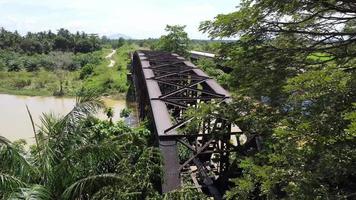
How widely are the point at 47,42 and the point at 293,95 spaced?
96.8m

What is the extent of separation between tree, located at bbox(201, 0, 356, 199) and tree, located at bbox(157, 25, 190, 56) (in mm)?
38868

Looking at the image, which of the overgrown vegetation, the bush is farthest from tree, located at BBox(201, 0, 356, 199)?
the bush

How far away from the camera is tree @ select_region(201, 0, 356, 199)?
461cm

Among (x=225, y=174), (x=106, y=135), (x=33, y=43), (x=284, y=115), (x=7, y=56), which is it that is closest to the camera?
(x=284, y=115)

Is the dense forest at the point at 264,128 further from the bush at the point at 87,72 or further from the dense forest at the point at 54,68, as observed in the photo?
the bush at the point at 87,72

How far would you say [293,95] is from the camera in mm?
5824

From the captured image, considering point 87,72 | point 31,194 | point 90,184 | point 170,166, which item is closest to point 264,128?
point 170,166

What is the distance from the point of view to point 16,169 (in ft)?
24.1

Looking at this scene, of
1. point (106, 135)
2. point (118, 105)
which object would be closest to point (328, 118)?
point (106, 135)

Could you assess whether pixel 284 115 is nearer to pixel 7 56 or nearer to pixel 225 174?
pixel 225 174

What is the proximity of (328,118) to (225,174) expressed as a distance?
3458 millimetres

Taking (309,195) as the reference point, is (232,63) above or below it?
above

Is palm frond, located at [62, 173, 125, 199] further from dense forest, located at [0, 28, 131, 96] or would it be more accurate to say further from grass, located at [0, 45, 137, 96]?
grass, located at [0, 45, 137, 96]

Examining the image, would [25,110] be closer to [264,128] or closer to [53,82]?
[53,82]
